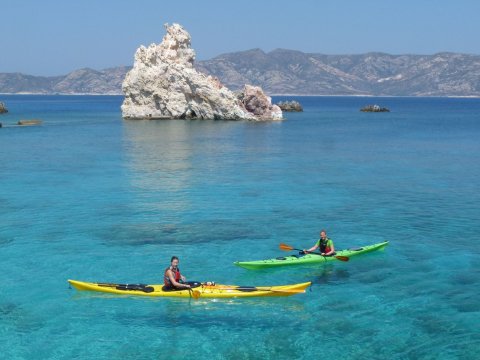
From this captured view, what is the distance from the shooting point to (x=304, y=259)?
29.6 m

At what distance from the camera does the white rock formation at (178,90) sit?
4958 inches

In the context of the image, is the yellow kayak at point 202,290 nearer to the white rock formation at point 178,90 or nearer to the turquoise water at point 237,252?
the turquoise water at point 237,252

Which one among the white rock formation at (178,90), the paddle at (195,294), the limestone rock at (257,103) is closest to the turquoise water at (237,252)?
the paddle at (195,294)

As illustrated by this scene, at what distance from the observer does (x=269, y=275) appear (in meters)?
28.6

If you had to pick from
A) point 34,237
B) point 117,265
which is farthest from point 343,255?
point 34,237

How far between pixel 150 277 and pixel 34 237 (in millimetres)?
10201

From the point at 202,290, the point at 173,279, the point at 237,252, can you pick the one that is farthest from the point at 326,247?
the point at 173,279

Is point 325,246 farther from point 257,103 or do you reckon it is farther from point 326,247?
point 257,103

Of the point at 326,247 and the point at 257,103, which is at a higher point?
the point at 257,103

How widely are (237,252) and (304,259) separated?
158 inches

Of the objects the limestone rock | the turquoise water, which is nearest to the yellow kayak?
the turquoise water

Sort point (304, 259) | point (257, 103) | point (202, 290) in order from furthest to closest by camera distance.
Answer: point (257, 103)
point (304, 259)
point (202, 290)

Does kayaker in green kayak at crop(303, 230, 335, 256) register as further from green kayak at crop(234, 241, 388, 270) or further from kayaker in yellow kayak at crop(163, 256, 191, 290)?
kayaker in yellow kayak at crop(163, 256, 191, 290)

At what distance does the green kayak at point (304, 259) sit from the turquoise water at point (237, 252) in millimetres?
371
